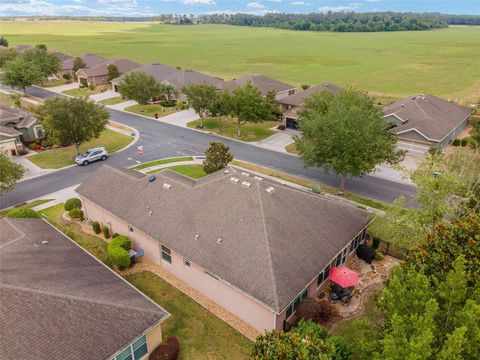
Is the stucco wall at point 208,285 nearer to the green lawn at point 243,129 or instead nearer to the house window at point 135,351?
the house window at point 135,351

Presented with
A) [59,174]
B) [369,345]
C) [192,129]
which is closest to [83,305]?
[369,345]

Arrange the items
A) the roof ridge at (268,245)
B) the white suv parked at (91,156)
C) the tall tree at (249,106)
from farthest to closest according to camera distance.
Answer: the tall tree at (249,106) < the white suv parked at (91,156) < the roof ridge at (268,245)

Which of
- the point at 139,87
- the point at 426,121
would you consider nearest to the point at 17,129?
the point at 139,87

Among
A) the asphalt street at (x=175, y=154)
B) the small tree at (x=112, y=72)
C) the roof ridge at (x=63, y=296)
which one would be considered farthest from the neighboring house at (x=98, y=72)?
the roof ridge at (x=63, y=296)

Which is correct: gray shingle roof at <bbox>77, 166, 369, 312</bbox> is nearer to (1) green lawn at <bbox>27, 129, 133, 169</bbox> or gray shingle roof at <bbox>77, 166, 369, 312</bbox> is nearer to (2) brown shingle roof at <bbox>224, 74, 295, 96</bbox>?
(1) green lawn at <bbox>27, 129, 133, 169</bbox>

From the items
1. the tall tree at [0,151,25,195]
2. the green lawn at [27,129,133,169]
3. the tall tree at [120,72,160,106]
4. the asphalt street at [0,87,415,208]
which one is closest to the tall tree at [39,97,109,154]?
the green lawn at [27,129,133,169]

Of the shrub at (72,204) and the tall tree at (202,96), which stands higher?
the tall tree at (202,96)
